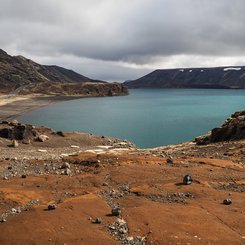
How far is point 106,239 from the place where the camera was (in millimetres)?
17562

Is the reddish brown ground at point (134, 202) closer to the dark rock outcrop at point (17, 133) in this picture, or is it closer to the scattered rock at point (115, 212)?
the scattered rock at point (115, 212)

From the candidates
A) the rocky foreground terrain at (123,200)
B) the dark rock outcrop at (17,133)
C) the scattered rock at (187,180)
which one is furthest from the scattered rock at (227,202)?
the dark rock outcrop at (17,133)

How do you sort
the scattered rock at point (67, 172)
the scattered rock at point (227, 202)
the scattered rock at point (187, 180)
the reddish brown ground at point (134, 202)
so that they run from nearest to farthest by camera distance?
the reddish brown ground at point (134, 202) → the scattered rock at point (227, 202) → the scattered rock at point (187, 180) → the scattered rock at point (67, 172)

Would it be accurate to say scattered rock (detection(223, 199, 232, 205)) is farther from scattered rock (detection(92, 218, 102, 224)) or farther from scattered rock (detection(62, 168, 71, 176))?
scattered rock (detection(62, 168, 71, 176))

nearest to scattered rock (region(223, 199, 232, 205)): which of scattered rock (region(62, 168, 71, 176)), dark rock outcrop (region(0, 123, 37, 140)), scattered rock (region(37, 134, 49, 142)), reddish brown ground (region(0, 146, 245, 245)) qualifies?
reddish brown ground (region(0, 146, 245, 245))

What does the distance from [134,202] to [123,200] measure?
782 mm

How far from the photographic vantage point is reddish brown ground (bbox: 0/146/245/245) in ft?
58.7

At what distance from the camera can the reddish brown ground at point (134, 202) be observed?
58.7 feet

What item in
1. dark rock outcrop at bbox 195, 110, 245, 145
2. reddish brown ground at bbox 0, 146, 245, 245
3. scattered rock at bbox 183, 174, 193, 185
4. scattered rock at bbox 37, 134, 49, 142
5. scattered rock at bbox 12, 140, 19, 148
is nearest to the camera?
reddish brown ground at bbox 0, 146, 245, 245

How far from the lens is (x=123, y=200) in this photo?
75.2 ft

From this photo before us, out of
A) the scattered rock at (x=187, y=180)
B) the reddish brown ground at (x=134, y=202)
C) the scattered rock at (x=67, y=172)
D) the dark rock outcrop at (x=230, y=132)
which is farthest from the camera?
the dark rock outcrop at (x=230, y=132)

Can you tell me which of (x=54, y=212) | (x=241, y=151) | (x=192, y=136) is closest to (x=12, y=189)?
(x=54, y=212)

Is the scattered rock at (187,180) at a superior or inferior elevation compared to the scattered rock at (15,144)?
superior

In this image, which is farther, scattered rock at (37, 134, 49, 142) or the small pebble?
scattered rock at (37, 134, 49, 142)
